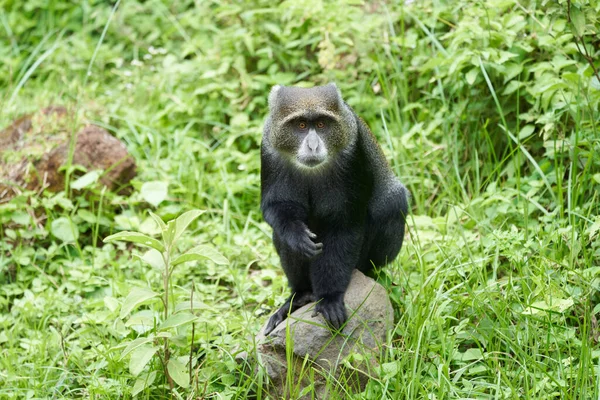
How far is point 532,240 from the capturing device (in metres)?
4.35

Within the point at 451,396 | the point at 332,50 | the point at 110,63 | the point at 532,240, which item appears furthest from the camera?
the point at 110,63

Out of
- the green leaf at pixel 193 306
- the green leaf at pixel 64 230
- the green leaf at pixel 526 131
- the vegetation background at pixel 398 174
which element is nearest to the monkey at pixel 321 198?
the vegetation background at pixel 398 174

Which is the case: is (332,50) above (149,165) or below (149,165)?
above

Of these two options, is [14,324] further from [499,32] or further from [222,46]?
[499,32]

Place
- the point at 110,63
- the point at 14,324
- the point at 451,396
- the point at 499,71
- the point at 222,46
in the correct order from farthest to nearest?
the point at 110,63 < the point at 222,46 < the point at 499,71 < the point at 14,324 < the point at 451,396

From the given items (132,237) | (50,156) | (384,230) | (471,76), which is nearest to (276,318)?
(384,230)

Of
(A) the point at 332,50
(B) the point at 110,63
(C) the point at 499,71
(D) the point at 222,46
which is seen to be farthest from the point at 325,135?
(B) the point at 110,63

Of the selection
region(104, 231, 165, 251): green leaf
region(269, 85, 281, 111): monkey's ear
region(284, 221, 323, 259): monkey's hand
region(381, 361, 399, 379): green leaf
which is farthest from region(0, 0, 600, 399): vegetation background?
region(269, 85, 281, 111): monkey's ear

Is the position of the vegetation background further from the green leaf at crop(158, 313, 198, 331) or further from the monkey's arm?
the monkey's arm

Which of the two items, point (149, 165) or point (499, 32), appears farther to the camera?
point (149, 165)

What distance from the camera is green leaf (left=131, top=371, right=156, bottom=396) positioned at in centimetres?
366

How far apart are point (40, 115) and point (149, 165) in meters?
1.00

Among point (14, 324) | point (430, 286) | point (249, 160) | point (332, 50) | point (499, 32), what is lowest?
point (14, 324)

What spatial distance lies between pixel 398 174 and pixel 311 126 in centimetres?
194
